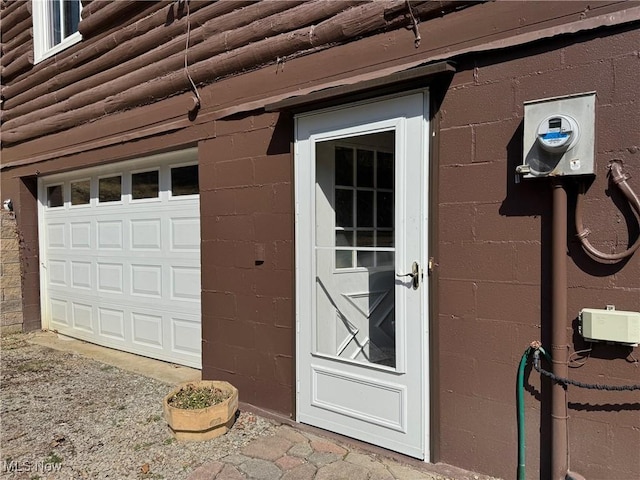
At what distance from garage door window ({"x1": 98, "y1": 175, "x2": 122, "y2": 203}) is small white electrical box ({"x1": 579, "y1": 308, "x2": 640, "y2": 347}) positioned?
512cm

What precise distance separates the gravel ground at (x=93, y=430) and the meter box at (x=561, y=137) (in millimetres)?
2546

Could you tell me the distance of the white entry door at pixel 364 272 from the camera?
2973 millimetres

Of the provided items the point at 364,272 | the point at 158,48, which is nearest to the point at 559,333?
the point at 364,272

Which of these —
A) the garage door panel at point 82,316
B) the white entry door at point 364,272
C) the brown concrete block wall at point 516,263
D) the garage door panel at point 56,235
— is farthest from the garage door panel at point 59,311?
the brown concrete block wall at point 516,263

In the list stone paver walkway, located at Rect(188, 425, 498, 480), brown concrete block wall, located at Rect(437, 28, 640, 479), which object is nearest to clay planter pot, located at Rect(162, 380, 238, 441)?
stone paver walkway, located at Rect(188, 425, 498, 480)

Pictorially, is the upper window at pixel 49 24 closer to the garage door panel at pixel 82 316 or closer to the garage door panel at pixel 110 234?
the garage door panel at pixel 110 234

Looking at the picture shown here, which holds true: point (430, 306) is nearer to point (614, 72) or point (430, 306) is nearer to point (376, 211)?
point (376, 211)

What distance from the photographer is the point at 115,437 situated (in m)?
3.46

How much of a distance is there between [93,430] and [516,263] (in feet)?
10.5

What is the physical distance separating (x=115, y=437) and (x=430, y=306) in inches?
95.4

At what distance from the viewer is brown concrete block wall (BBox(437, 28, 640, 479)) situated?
93.1 inches

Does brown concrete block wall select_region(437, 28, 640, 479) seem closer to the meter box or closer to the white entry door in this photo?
the meter box

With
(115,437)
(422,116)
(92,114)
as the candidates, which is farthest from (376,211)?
(92,114)

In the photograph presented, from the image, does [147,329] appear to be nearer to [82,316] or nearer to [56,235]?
[82,316]
